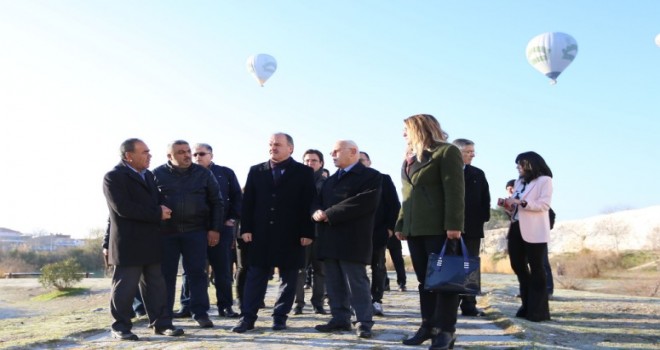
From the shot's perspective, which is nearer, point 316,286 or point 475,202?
point 475,202

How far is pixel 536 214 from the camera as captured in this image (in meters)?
6.61

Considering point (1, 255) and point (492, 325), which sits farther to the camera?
point (1, 255)

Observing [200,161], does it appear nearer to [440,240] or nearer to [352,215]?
[352,215]

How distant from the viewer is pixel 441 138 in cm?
523

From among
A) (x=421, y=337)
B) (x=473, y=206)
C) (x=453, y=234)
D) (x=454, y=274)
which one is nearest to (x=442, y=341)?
(x=421, y=337)

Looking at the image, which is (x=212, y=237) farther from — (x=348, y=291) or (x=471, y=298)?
(x=471, y=298)

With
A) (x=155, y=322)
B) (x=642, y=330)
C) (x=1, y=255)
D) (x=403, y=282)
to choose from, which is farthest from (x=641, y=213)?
(x=1, y=255)

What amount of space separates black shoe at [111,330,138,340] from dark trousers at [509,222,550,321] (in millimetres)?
4083

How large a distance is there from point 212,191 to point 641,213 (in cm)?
4154

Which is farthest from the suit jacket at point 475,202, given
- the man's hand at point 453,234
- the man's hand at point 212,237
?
the man's hand at point 212,237

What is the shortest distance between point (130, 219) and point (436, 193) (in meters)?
2.87

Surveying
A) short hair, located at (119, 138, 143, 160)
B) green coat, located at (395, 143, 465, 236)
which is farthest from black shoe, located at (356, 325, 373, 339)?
short hair, located at (119, 138, 143, 160)

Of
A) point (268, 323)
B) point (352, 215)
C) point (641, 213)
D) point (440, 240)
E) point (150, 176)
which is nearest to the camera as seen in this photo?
point (440, 240)

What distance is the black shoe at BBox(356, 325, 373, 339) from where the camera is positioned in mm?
5554
